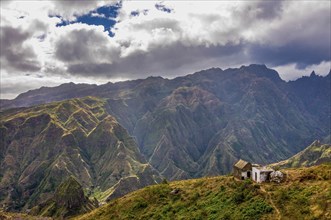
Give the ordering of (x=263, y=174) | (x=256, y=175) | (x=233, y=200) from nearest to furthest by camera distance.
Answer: (x=233, y=200)
(x=263, y=174)
(x=256, y=175)

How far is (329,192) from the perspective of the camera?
290 feet

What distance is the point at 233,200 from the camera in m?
104

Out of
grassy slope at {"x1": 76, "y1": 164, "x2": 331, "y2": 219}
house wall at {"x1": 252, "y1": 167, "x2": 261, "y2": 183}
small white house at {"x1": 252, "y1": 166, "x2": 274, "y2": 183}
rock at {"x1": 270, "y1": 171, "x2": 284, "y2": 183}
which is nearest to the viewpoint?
grassy slope at {"x1": 76, "y1": 164, "x2": 331, "y2": 219}

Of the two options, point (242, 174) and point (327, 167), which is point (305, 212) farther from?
point (242, 174)

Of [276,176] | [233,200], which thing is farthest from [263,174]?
[233,200]

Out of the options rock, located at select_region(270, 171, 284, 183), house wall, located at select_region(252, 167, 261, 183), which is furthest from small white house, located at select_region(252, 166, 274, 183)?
rock, located at select_region(270, 171, 284, 183)

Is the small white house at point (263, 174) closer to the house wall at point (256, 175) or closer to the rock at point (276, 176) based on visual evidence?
the house wall at point (256, 175)

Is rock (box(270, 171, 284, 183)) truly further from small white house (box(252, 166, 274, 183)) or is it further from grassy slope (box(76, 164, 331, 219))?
grassy slope (box(76, 164, 331, 219))

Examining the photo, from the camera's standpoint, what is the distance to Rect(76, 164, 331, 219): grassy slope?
89875 millimetres

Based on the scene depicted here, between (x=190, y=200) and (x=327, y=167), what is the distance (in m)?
40.0

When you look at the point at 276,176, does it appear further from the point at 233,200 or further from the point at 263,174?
the point at 233,200

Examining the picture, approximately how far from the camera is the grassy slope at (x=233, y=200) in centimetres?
8988

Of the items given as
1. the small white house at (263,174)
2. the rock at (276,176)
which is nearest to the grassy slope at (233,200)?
the rock at (276,176)

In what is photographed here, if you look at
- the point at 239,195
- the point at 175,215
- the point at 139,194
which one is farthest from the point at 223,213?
the point at 139,194
